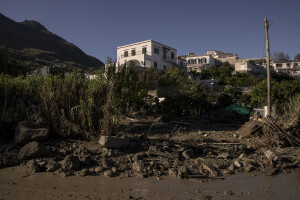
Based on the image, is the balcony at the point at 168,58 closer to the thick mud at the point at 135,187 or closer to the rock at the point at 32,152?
the rock at the point at 32,152

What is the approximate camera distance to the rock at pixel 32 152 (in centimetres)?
548

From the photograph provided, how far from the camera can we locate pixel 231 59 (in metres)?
69.1

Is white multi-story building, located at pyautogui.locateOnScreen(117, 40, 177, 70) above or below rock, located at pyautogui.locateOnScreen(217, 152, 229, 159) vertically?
above

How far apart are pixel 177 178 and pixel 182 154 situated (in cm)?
129

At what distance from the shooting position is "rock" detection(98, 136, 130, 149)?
5930mm

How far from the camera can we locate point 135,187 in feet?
→ 14.3

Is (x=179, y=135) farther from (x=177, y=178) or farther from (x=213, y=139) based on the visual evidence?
(x=177, y=178)

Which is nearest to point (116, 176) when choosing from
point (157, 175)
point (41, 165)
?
point (157, 175)

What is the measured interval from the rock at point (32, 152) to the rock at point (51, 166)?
1.79 ft

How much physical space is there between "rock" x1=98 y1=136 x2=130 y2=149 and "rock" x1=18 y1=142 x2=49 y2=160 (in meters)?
1.32

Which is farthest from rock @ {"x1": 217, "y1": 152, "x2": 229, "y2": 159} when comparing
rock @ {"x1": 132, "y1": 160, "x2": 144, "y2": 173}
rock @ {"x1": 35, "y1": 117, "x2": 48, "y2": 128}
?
rock @ {"x1": 35, "y1": 117, "x2": 48, "y2": 128}

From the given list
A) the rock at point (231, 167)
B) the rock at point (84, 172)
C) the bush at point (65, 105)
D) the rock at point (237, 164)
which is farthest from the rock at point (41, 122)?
the rock at point (237, 164)

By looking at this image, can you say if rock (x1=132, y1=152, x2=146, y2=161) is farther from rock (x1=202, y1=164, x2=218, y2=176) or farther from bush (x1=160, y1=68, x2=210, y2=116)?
bush (x1=160, y1=68, x2=210, y2=116)

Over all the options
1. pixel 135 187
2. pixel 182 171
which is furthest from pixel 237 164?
pixel 135 187
